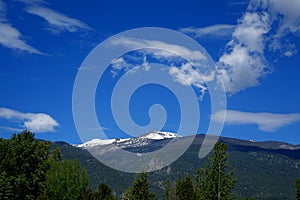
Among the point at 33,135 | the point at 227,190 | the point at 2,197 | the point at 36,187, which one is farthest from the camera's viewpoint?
the point at 33,135

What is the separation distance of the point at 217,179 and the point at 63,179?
17752 mm

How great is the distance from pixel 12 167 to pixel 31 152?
3429 millimetres

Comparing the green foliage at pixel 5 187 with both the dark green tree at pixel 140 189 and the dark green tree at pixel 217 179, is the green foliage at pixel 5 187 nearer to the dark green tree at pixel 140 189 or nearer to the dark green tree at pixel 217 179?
the dark green tree at pixel 140 189

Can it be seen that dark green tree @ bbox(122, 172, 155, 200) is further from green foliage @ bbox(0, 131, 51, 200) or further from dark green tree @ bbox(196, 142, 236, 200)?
green foliage @ bbox(0, 131, 51, 200)

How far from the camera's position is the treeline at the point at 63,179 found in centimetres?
5288

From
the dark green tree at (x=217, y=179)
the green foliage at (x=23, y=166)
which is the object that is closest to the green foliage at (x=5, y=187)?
the green foliage at (x=23, y=166)

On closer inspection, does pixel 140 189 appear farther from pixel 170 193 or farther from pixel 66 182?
pixel 170 193

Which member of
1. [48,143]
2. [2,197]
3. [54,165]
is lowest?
[2,197]

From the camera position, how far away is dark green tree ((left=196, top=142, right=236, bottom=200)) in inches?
2073

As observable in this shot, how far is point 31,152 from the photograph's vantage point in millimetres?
65875

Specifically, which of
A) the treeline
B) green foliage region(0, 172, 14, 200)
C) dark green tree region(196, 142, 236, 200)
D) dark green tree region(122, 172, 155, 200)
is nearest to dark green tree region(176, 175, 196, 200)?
the treeline

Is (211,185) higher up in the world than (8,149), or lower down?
lower down

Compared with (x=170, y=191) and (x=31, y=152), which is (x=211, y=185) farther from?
(x=31, y=152)

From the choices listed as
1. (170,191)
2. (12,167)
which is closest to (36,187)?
(12,167)
